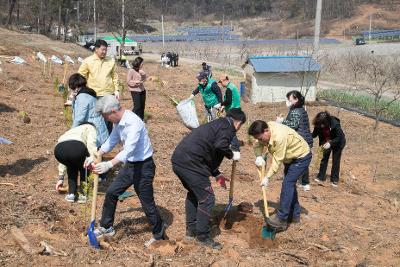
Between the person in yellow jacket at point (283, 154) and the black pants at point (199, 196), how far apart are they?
2.35 feet

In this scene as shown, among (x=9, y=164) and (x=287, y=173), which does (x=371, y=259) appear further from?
(x=9, y=164)

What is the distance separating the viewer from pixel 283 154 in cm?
491

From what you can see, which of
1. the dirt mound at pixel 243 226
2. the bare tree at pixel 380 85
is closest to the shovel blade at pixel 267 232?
the dirt mound at pixel 243 226

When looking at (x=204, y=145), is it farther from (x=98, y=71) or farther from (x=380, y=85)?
(x=380, y=85)

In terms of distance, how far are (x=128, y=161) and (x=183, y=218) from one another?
139 cm

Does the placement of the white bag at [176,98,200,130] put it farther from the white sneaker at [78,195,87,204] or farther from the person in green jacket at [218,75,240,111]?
the white sneaker at [78,195,87,204]

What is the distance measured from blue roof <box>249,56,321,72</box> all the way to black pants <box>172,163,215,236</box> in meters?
10.7

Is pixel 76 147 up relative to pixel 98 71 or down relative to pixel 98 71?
down

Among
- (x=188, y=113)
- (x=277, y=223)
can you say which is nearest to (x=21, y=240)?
(x=277, y=223)

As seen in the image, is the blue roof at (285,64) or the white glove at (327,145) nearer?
the white glove at (327,145)

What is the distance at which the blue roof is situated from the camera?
49.3 feet

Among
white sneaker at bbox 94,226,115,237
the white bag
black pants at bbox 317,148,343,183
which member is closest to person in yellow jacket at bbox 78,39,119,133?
the white bag

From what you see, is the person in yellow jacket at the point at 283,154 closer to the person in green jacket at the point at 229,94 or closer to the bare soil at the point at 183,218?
the bare soil at the point at 183,218

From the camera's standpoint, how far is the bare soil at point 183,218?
4.34m
